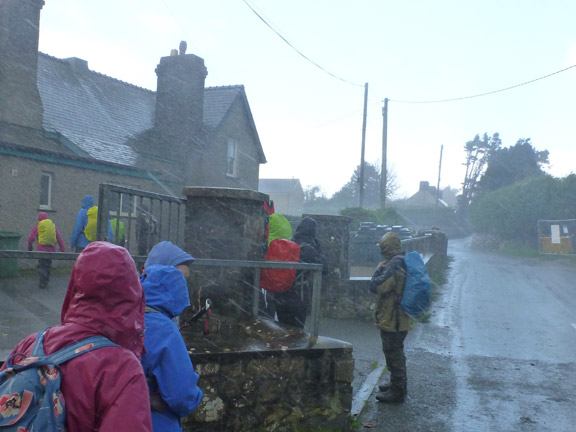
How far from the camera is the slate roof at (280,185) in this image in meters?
83.9

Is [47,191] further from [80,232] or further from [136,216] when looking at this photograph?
[136,216]

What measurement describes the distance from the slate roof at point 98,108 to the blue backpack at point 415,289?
12986 mm

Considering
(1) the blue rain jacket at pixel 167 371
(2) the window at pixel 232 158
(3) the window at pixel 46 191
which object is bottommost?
(1) the blue rain jacket at pixel 167 371

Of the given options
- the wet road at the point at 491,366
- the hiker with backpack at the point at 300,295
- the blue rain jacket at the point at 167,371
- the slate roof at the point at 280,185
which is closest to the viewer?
the blue rain jacket at the point at 167,371

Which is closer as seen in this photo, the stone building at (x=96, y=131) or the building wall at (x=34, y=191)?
the building wall at (x=34, y=191)

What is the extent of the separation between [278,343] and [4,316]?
17.0ft

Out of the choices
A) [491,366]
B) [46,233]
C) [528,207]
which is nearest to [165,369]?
[491,366]

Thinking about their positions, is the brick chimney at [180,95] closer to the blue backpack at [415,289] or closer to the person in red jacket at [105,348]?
the blue backpack at [415,289]

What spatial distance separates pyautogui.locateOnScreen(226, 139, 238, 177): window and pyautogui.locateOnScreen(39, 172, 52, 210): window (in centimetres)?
1018

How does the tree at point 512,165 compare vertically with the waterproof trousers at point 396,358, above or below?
above

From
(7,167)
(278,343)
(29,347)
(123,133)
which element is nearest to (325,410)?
(278,343)

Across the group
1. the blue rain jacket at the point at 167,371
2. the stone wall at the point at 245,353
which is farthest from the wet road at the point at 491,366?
the blue rain jacket at the point at 167,371

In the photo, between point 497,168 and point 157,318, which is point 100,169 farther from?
point 497,168

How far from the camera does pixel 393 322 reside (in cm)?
565
